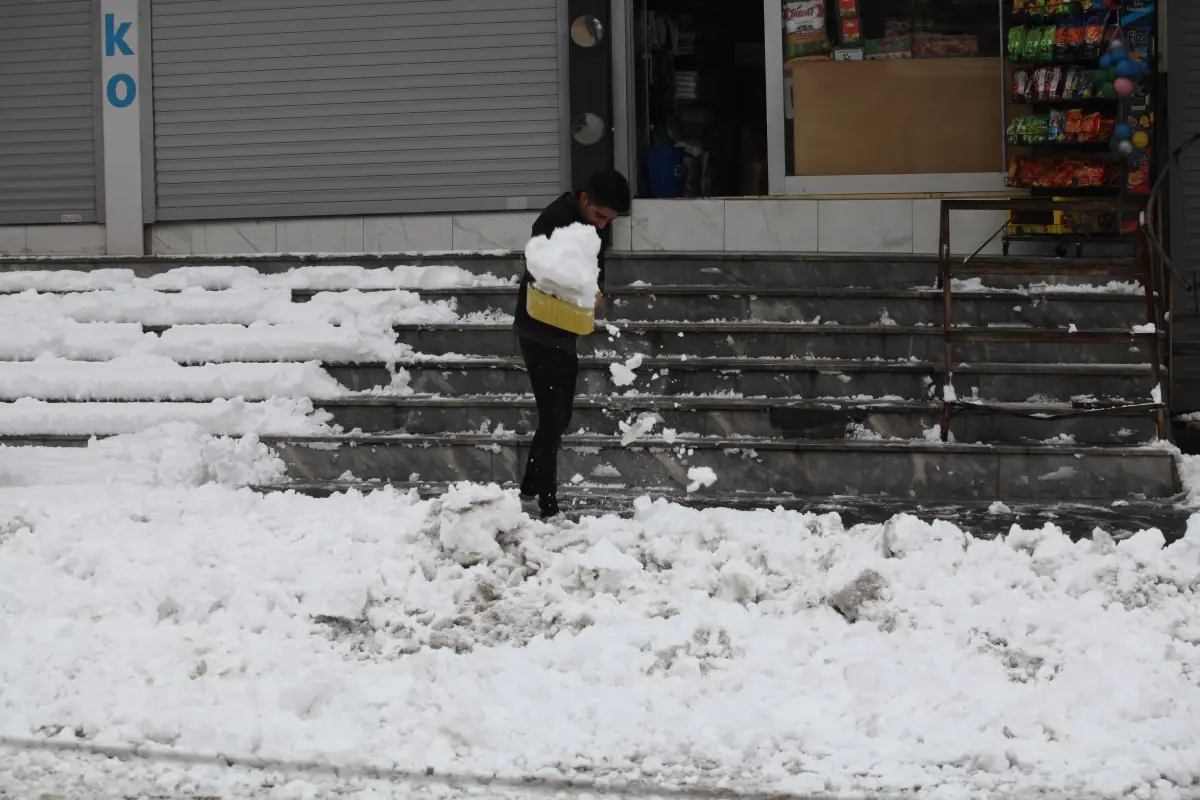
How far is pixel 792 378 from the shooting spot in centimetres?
872

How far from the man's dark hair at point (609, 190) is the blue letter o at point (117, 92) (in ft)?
22.5

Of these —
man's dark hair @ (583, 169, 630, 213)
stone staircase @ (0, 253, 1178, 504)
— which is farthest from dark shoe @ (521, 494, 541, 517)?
man's dark hair @ (583, 169, 630, 213)

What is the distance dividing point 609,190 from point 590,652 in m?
2.45

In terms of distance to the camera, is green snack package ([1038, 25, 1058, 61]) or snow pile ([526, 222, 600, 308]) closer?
snow pile ([526, 222, 600, 308])

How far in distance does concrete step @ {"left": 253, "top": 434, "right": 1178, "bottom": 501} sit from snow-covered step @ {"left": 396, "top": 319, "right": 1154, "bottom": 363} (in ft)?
3.67

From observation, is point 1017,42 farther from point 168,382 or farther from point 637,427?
point 168,382

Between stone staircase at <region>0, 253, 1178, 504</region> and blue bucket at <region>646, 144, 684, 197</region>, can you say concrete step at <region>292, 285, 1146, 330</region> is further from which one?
blue bucket at <region>646, 144, 684, 197</region>

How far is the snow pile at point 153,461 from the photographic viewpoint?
7773mm

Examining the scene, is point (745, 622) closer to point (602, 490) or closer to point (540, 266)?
point (540, 266)

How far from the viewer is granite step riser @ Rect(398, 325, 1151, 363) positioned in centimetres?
882

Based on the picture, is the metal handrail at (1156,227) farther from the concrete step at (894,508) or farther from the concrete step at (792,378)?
the concrete step at (894,508)

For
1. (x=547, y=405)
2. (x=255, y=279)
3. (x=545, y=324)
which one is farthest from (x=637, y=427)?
(x=255, y=279)

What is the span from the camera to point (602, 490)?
26.2ft

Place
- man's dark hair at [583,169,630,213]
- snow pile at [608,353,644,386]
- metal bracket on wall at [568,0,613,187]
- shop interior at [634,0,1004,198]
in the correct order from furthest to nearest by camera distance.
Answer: shop interior at [634,0,1004,198] → metal bracket on wall at [568,0,613,187] → snow pile at [608,353,644,386] → man's dark hair at [583,169,630,213]
